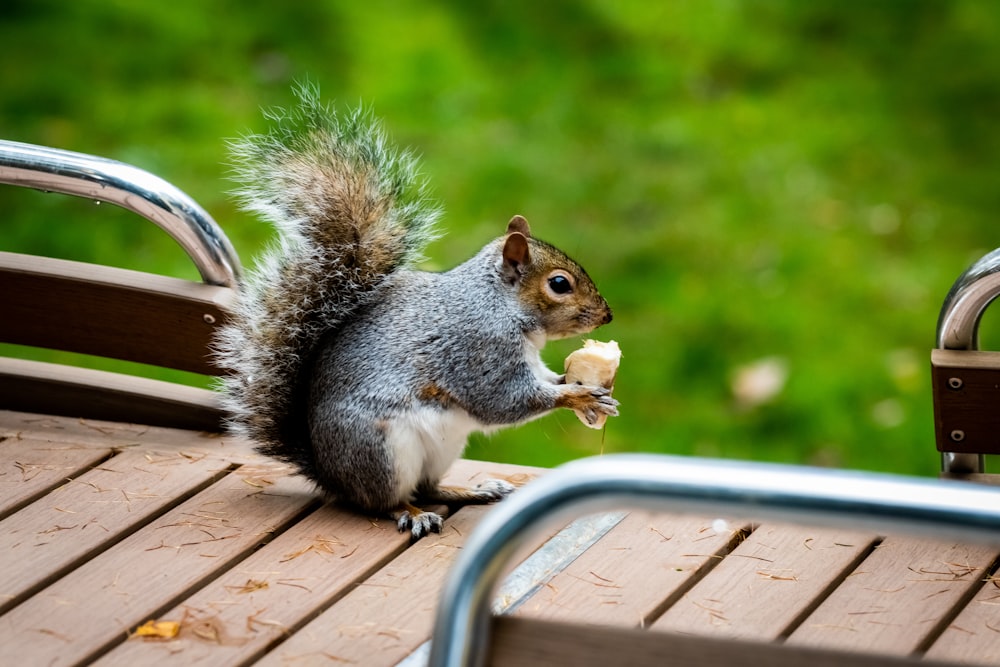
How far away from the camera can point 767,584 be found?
1.58 m

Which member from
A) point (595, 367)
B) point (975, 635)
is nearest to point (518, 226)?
point (595, 367)

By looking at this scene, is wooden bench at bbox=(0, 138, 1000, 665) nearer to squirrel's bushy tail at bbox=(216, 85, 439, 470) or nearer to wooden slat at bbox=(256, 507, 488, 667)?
wooden slat at bbox=(256, 507, 488, 667)

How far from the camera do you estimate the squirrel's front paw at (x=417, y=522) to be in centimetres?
173

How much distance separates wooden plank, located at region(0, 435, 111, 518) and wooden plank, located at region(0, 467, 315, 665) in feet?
0.59

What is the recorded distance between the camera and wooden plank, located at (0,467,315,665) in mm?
1459

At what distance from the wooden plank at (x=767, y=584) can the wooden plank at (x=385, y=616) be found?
0.27 m

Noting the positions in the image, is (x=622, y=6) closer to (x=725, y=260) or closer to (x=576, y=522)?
(x=725, y=260)

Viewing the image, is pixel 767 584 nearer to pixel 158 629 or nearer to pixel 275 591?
pixel 275 591

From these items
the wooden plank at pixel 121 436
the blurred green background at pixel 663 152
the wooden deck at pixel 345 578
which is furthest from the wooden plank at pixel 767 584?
the blurred green background at pixel 663 152

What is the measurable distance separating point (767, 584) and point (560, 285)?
0.52 m

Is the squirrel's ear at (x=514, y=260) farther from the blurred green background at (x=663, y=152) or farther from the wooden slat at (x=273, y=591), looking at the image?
the blurred green background at (x=663, y=152)

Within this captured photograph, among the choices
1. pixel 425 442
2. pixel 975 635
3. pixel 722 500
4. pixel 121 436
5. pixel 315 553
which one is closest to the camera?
pixel 722 500

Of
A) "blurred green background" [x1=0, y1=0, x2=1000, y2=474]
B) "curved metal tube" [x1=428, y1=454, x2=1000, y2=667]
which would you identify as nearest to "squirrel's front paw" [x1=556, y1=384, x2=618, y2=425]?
"curved metal tube" [x1=428, y1=454, x2=1000, y2=667]

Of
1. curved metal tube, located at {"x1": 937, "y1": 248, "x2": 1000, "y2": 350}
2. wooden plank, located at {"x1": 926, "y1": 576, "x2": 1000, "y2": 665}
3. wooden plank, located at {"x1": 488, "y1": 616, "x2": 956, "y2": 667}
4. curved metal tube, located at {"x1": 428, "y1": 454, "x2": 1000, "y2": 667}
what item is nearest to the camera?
curved metal tube, located at {"x1": 428, "y1": 454, "x2": 1000, "y2": 667}
